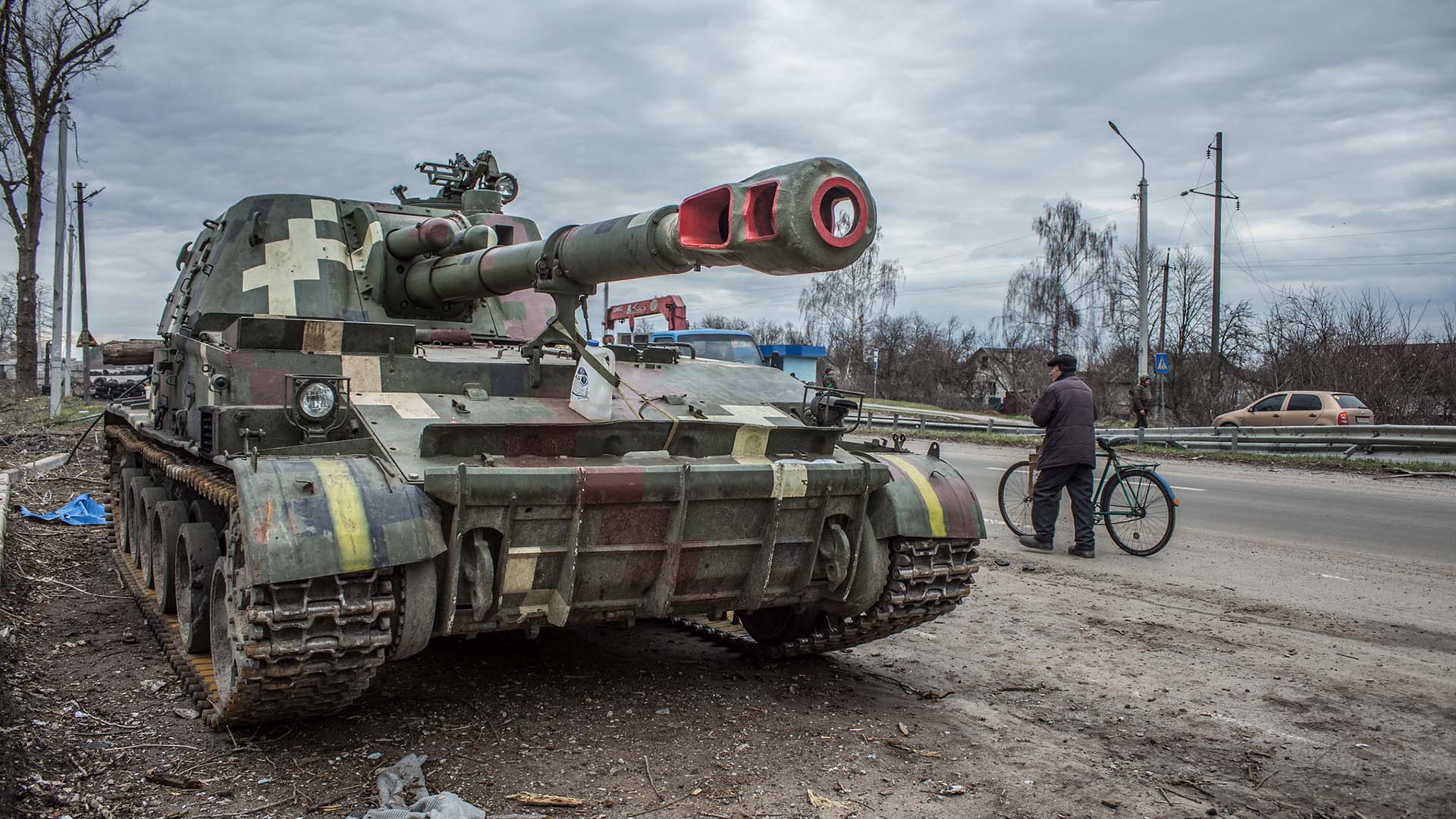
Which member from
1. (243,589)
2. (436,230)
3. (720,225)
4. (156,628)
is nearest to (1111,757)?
(720,225)

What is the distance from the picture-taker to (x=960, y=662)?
20.4 feet

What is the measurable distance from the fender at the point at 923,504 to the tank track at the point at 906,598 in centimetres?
9

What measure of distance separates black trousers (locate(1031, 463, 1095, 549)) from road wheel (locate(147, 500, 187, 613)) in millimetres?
6553

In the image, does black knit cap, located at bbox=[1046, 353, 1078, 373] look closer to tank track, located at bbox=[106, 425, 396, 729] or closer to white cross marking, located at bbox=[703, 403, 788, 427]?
white cross marking, located at bbox=[703, 403, 788, 427]

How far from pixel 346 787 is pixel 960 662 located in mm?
3357

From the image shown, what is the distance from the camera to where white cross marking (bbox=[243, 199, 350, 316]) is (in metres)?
6.87

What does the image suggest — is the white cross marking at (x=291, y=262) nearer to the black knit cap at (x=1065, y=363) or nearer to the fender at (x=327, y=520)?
the fender at (x=327, y=520)

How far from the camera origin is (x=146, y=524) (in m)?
7.33

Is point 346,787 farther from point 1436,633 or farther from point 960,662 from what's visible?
point 1436,633

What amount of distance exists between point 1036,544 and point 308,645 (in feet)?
23.6

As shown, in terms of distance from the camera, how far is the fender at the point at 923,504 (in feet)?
17.7

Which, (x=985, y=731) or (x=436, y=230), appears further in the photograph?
(x=436, y=230)

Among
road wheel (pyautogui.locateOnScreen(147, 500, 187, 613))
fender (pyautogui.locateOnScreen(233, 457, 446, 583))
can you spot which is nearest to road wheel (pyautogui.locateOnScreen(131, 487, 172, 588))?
road wheel (pyautogui.locateOnScreen(147, 500, 187, 613))

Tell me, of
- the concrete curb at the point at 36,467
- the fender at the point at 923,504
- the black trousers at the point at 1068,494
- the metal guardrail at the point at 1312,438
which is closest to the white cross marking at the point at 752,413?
the fender at the point at 923,504
